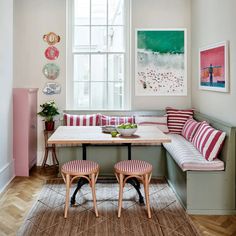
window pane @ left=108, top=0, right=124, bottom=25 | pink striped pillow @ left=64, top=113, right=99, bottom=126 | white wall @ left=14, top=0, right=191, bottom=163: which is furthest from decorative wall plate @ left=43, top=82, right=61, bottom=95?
window pane @ left=108, top=0, right=124, bottom=25

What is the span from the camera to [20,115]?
4.33 meters

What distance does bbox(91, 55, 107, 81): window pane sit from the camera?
5156 millimetres

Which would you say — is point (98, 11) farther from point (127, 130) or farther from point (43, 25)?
point (127, 130)

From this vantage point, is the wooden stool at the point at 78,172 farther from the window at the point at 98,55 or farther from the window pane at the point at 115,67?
the window pane at the point at 115,67

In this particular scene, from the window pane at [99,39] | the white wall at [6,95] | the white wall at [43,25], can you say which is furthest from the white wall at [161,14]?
the white wall at [6,95]

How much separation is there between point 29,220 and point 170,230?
1.31m

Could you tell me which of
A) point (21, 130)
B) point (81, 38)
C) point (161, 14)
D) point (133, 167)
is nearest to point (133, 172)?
point (133, 167)

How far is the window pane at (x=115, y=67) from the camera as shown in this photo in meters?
5.16

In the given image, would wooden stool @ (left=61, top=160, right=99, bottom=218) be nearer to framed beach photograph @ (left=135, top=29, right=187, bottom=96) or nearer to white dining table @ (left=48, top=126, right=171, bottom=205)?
white dining table @ (left=48, top=126, right=171, bottom=205)

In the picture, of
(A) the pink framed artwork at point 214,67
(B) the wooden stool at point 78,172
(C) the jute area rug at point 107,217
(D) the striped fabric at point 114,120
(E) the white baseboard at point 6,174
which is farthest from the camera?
(D) the striped fabric at point 114,120

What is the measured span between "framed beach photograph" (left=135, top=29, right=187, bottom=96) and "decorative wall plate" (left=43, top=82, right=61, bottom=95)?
1243mm

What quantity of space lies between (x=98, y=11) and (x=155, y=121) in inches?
78.0

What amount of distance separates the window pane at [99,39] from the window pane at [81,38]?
0.32ft

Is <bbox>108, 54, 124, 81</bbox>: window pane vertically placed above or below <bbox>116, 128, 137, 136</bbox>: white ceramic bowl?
above
